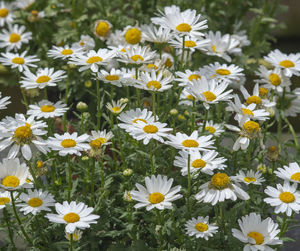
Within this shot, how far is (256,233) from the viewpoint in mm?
1664

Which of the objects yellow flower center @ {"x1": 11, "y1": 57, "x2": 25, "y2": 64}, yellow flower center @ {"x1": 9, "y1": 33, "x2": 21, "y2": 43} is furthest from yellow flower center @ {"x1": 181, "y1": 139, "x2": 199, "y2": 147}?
yellow flower center @ {"x1": 9, "y1": 33, "x2": 21, "y2": 43}

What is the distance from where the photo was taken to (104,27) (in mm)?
2883

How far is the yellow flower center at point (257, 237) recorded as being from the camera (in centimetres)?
164

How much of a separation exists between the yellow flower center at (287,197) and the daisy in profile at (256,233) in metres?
0.09

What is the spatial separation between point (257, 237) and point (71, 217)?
2.08 feet

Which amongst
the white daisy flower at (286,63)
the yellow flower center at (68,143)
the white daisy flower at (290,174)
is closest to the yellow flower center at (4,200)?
the yellow flower center at (68,143)

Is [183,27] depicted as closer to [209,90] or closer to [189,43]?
[189,43]

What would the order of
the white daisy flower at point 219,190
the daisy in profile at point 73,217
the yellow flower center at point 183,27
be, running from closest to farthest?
the daisy in profile at point 73,217 → the white daisy flower at point 219,190 → the yellow flower center at point 183,27

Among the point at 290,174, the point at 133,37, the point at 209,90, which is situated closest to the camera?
the point at 290,174

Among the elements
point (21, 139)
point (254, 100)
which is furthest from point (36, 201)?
point (254, 100)

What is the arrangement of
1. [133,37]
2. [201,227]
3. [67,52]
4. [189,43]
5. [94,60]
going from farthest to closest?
[133,37] < [67,52] < [189,43] < [94,60] < [201,227]

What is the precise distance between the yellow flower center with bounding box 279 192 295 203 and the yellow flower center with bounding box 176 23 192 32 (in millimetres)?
833

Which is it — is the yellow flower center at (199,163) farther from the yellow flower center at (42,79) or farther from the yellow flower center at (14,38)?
the yellow flower center at (14,38)

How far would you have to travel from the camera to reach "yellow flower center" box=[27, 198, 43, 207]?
5.76 ft
